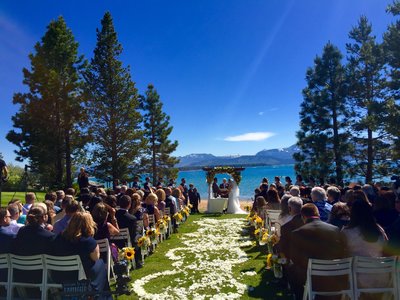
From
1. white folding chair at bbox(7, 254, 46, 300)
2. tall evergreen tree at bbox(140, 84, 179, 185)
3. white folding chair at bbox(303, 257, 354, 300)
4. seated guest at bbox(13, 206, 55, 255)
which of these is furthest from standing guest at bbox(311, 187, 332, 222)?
tall evergreen tree at bbox(140, 84, 179, 185)

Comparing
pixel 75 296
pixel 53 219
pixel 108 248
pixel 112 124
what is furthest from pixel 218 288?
pixel 112 124

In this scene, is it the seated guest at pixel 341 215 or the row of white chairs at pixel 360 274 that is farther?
the seated guest at pixel 341 215

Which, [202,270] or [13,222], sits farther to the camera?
[202,270]

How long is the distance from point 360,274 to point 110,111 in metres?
27.1

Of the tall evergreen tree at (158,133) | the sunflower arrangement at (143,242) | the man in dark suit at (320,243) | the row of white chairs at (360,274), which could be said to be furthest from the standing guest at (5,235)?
the tall evergreen tree at (158,133)

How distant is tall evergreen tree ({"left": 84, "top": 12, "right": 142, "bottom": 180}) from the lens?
28.1 metres

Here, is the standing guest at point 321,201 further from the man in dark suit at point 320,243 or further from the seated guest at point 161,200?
the seated guest at point 161,200

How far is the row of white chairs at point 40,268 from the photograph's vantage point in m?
4.30

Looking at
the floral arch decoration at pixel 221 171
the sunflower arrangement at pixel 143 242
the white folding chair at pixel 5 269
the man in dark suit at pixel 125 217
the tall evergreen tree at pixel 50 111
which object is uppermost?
the tall evergreen tree at pixel 50 111

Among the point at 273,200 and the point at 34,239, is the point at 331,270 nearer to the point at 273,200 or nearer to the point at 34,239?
the point at 34,239

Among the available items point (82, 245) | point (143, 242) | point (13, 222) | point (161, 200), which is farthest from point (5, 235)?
point (161, 200)

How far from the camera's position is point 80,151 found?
2811 cm

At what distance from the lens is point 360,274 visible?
13.2 ft

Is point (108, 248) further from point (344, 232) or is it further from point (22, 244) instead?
point (344, 232)
